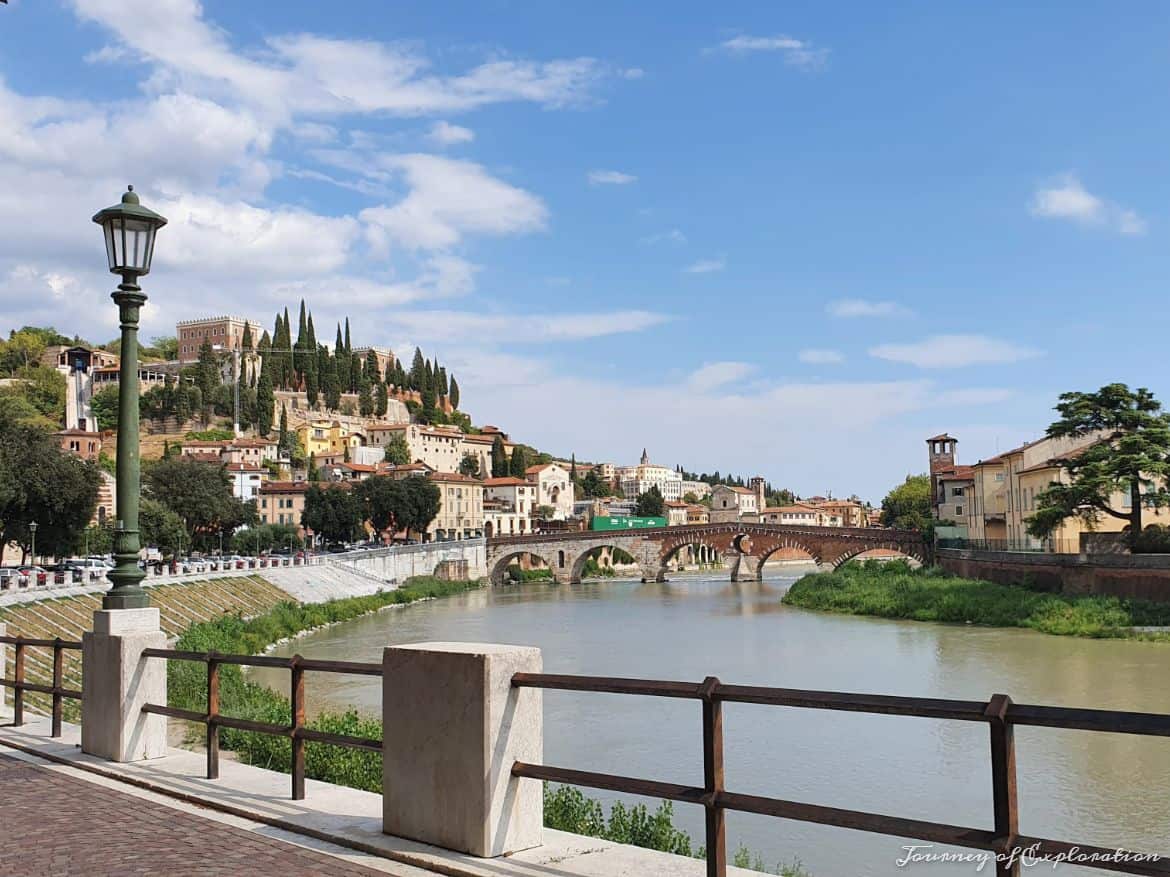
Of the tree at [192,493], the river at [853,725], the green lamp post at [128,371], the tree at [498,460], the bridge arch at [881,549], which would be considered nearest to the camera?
the green lamp post at [128,371]

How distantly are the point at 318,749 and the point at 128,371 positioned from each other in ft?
19.5

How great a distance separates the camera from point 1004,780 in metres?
3.37

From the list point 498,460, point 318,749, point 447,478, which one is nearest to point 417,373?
point 498,460

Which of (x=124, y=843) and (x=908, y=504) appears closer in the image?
(x=124, y=843)

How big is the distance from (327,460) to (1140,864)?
348 ft

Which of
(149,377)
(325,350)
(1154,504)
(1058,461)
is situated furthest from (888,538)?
(149,377)

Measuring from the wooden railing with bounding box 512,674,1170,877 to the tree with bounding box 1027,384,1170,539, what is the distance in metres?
35.8

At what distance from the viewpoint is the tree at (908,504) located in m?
85.8

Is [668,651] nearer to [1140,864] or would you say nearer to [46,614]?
[46,614]

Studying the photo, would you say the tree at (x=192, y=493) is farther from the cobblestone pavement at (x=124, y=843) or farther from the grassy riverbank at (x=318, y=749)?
the cobblestone pavement at (x=124, y=843)

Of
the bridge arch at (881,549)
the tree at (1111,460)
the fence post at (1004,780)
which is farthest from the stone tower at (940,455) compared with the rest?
the fence post at (1004,780)

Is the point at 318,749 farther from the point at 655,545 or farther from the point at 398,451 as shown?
the point at 398,451

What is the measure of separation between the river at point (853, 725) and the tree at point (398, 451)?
70.1 meters

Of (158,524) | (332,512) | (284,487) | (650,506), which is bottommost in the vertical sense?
(158,524)
